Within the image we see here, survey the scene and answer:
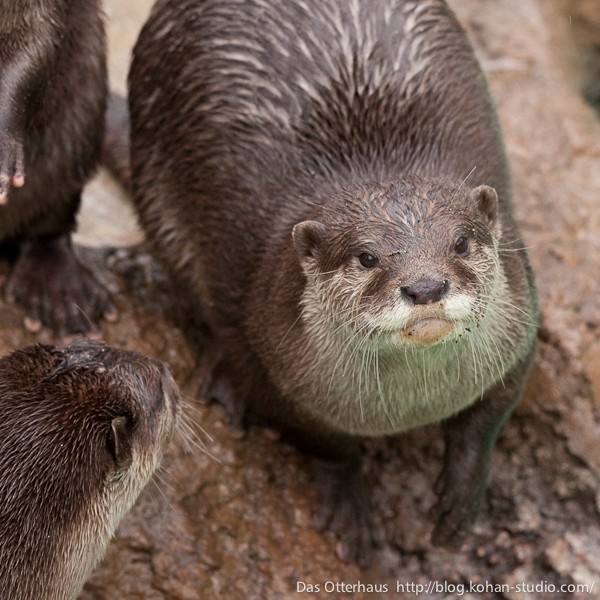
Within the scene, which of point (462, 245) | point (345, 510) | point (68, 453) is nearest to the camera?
point (68, 453)

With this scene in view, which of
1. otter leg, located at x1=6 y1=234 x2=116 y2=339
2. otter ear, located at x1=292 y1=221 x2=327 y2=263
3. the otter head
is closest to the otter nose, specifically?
the otter head

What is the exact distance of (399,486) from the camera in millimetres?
4121

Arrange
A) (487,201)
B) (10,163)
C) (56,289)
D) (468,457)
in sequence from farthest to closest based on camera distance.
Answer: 1. (56,289)
2. (468,457)
3. (10,163)
4. (487,201)

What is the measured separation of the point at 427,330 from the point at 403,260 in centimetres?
20

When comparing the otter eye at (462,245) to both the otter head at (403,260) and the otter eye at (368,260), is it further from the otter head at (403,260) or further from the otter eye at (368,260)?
the otter eye at (368,260)

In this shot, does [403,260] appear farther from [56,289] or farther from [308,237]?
[56,289]

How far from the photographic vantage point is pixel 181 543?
3.59 metres

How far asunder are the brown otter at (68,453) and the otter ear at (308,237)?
0.51 m

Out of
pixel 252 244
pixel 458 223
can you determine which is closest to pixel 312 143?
pixel 252 244

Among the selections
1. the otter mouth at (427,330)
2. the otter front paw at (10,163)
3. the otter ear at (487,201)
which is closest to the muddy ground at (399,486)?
the otter front paw at (10,163)

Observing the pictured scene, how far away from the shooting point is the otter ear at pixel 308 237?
309 centimetres

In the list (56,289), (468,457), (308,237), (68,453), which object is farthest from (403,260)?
(56,289)

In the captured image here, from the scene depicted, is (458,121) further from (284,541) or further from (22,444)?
(22,444)

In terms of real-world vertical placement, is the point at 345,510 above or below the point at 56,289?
below
